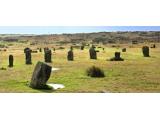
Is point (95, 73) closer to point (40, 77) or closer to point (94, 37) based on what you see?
point (40, 77)

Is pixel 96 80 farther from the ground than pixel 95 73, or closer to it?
closer to it

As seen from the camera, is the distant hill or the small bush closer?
the small bush

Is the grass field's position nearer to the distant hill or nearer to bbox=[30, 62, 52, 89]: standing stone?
bbox=[30, 62, 52, 89]: standing stone

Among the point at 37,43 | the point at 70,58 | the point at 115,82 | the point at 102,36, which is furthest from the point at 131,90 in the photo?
the point at 102,36

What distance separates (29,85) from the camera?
20.4 m

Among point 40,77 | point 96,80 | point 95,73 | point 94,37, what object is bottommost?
point 96,80

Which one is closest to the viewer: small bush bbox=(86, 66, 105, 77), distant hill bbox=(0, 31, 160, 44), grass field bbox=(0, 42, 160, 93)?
grass field bbox=(0, 42, 160, 93)

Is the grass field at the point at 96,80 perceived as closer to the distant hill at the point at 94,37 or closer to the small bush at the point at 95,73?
the small bush at the point at 95,73

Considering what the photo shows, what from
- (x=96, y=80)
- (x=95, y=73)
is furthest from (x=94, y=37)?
(x=96, y=80)

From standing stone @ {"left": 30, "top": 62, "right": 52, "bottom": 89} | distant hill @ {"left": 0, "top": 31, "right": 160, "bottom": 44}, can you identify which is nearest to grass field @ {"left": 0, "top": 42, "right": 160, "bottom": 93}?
standing stone @ {"left": 30, "top": 62, "right": 52, "bottom": 89}
